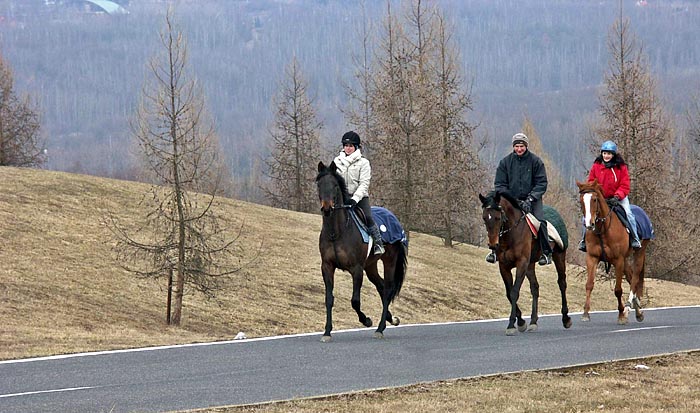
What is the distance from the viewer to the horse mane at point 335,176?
14.8m

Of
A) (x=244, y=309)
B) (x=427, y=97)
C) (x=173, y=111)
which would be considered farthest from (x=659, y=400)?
(x=427, y=97)

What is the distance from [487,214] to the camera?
15672mm

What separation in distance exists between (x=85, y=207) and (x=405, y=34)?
806 inches

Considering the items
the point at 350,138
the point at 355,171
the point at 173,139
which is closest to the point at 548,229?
the point at 355,171

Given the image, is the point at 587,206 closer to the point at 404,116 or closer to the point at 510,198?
the point at 510,198

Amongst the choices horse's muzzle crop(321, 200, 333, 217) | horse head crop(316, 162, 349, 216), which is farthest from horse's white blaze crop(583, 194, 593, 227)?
horse's muzzle crop(321, 200, 333, 217)

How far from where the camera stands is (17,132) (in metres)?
56.8

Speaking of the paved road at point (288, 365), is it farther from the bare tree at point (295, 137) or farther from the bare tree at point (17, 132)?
the bare tree at point (295, 137)

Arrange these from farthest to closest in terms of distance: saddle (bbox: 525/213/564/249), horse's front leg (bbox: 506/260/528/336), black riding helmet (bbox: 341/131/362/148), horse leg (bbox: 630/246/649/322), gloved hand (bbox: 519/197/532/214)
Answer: horse leg (bbox: 630/246/649/322) < saddle (bbox: 525/213/564/249) < gloved hand (bbox: 519/197/532/214) < horse's front leg (bbox: 506/260/528/336) < black riding helmet (bbox: 341/131/362/148)

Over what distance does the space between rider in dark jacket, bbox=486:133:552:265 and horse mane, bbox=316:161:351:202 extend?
10.4ft

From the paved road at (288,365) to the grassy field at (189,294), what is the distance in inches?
38.8

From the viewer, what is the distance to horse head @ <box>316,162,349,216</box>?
1464 cm

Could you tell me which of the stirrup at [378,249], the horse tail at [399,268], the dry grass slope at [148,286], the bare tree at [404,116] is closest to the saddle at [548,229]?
the horse tail at [399,268]

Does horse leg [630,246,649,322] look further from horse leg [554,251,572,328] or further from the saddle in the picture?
the saddle
